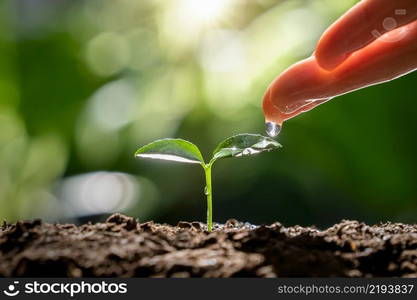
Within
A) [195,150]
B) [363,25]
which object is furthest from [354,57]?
[195,150]

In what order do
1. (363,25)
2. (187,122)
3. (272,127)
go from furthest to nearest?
(187,122) → (272,127) → (363,25)

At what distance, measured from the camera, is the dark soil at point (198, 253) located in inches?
14.8

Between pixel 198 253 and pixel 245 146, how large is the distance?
0.17 metres

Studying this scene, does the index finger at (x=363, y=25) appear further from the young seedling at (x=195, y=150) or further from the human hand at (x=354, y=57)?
the young seedling at (x=195, y=150)

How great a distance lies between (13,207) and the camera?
199 cm

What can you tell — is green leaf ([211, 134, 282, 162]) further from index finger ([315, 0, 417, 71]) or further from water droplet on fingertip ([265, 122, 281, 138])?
index finger ([315, 0, 417, 71])

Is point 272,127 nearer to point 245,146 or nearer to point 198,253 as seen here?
point 245,146

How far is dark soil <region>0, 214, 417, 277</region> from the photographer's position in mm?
375

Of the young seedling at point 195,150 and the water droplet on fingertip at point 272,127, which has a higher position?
the water droplet on fingertip at point 272,127

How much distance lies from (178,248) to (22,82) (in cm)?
196

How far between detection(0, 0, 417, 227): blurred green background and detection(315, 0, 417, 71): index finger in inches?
48.5

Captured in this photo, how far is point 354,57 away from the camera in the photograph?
442mm

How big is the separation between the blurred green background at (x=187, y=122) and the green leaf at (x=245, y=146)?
3.50ft

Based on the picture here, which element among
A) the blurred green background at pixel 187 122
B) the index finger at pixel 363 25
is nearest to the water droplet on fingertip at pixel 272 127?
the index finger at pixel 363 25
